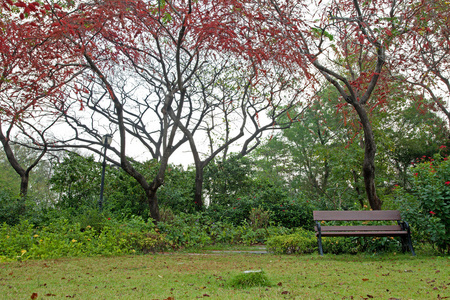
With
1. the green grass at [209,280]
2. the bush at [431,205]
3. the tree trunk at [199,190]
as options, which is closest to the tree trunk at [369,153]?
Answer: the bush at [431,205]

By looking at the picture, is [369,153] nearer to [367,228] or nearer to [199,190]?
[367,228]

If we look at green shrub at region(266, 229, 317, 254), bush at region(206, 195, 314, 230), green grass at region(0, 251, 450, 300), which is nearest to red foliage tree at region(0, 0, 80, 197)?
green grass at region(0, 251, 450, 300)

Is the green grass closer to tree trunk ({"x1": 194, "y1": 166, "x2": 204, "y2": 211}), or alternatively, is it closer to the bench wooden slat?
the bench wooden slat

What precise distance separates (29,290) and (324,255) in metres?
5.15

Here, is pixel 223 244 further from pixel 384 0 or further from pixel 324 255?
pixel 384 0

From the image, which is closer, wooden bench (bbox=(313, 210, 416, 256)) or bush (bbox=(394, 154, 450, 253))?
bush (bbox=(394, 154, 450, 253))

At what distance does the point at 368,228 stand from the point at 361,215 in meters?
0.31

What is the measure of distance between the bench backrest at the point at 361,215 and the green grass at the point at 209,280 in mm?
1200

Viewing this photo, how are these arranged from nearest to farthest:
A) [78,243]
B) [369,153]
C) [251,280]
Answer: [251,280] < [78,243] < [369,153]

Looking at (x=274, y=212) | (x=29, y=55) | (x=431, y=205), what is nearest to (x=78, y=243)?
(x=29, y=55)

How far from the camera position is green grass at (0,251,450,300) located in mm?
3131

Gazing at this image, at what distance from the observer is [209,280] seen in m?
3.90

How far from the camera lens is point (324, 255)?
651 cm

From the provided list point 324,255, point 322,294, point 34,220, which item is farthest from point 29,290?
point 34,220
